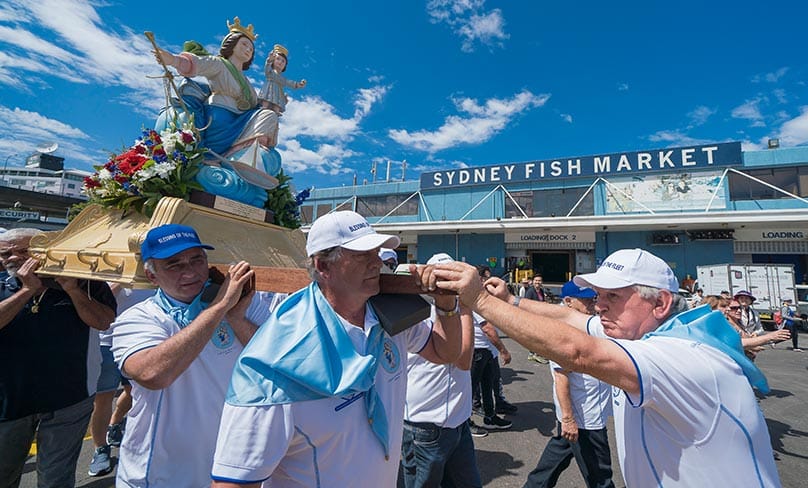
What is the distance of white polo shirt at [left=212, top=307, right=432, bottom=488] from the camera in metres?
1.06

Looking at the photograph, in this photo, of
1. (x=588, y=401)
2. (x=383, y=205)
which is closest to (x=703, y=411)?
(x=588, y=401)

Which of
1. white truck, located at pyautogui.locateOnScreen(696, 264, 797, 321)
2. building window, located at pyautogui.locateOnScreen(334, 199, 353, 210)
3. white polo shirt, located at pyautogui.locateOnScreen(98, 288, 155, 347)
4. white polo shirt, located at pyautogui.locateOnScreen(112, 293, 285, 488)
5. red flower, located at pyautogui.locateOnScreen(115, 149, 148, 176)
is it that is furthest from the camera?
building window, located at pyautogui.locateOnScreen(334, 199, 353, 210)

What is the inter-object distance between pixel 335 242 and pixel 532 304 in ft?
5.77

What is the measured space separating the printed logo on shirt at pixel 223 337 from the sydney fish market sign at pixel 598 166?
1875 cm

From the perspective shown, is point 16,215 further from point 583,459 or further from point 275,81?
point 583,459

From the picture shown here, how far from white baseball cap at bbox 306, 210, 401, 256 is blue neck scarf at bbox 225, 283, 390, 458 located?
0.22 m

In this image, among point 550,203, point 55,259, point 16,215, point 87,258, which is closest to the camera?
point 87,258

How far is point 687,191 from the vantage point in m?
15.5

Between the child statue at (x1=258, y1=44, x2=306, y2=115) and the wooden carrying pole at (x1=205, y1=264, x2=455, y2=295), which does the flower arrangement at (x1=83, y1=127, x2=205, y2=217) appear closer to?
the child statue at (x1=258, y1=44, x2=306, y2=115)

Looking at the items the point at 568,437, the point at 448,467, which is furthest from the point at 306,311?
the point at 568,437

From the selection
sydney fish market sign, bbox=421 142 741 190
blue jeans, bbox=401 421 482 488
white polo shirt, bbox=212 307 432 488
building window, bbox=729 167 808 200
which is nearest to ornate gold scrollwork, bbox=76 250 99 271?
white polo shirt, bbox=212 307 432 488

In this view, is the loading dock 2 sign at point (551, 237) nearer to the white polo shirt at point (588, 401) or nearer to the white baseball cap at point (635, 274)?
the white polo shirt at point (588, 401)

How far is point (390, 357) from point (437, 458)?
1420mm

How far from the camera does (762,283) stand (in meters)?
12.1
